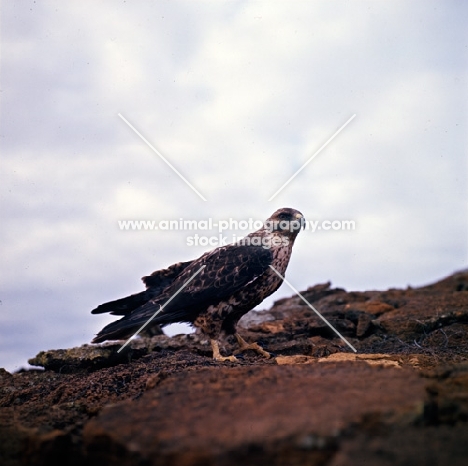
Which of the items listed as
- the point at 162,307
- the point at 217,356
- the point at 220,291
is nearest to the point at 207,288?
the point at 220,291

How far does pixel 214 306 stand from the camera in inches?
280

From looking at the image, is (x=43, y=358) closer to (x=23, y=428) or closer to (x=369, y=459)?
(x=23, y=428)

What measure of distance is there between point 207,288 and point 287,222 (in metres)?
1.41

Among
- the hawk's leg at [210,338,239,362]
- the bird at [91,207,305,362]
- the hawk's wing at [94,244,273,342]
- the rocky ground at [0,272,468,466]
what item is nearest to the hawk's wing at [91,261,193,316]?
the bird at [91,207,305,362]

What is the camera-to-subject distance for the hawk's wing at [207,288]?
7.01 metres

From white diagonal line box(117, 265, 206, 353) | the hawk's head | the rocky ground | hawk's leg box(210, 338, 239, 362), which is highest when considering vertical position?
the hawk's head

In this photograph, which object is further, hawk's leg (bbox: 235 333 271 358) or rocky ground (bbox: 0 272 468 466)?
hawk's leg (bbox: 235 333 271 358)

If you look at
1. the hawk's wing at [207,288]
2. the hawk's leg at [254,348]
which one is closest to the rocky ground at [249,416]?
the hawk's leg at [254,348]

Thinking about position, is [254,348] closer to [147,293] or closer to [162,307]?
[162,307]

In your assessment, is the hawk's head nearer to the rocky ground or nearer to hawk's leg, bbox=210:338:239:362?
hawk's leg, bbox=210:338:239:362

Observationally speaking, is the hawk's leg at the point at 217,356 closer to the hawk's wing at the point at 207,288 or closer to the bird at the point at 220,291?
the bird at the point at 220,291

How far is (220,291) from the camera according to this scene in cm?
701

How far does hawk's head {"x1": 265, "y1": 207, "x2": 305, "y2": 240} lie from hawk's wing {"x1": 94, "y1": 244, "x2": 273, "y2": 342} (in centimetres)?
48

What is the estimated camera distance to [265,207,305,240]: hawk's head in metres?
7.52
